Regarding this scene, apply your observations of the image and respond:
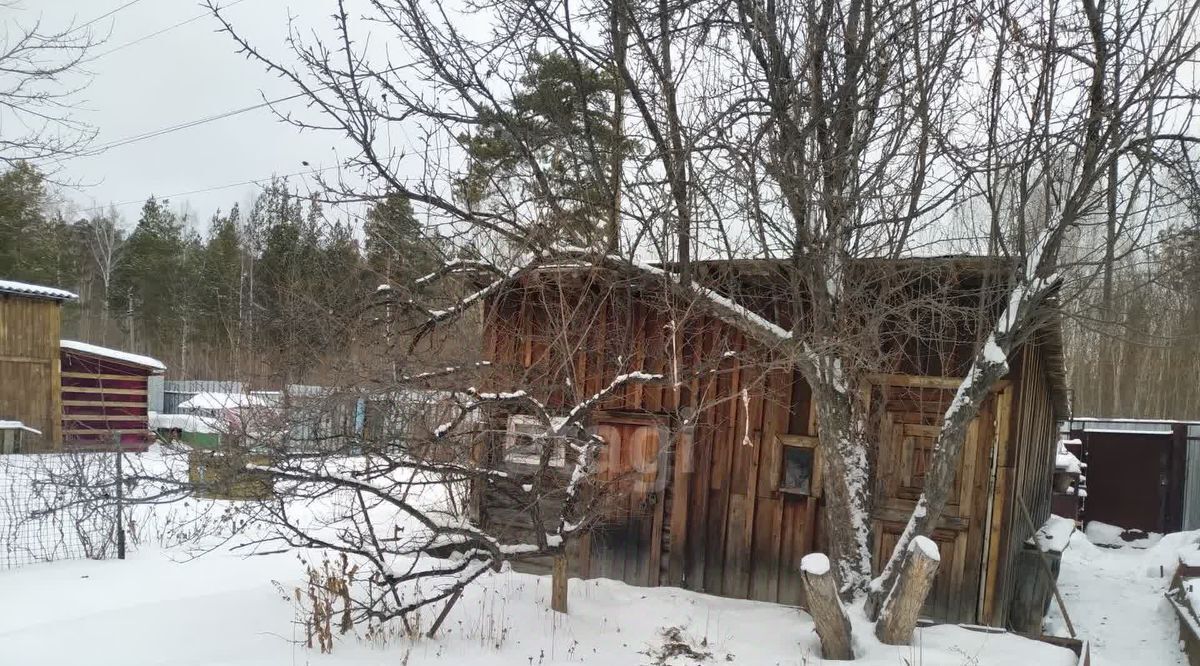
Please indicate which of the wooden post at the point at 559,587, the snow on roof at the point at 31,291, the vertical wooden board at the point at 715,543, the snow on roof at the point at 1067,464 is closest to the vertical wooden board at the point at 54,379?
the snow on roof at the point at 31,291

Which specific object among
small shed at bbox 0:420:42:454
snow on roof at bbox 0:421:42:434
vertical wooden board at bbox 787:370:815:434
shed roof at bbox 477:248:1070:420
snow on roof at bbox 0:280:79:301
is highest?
shed roof at bbox 477:248:1070:420

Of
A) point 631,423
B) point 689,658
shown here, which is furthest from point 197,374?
point 689,658

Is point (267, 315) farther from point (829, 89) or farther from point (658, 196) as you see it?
point (829, 89)

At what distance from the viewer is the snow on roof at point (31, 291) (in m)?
17.0

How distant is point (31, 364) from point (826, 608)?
18.9 metres

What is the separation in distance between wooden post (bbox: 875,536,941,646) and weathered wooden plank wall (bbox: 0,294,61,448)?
60.7ft

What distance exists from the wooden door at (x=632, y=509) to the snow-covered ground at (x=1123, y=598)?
3.90 metres

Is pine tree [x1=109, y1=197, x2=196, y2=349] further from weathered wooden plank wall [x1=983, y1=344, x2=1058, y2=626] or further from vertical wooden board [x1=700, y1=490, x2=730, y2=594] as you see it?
weathered wooden plank wall [x1=983, y1=344, x2=1058, y2=626]

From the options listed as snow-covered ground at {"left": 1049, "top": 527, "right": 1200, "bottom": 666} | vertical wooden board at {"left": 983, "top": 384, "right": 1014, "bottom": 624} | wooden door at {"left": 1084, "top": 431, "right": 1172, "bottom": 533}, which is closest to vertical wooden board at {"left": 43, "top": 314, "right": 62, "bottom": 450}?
vertical wooden board at {"left": 983, "top": 384, "right": 1014, "bottom": 624}

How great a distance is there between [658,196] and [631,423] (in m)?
2.58

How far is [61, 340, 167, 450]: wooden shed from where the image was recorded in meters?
18.5

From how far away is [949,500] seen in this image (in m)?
6.77

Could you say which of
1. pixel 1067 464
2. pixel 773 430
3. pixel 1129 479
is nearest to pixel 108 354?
→ pixel 773 430

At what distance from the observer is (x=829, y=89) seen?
237 inches
